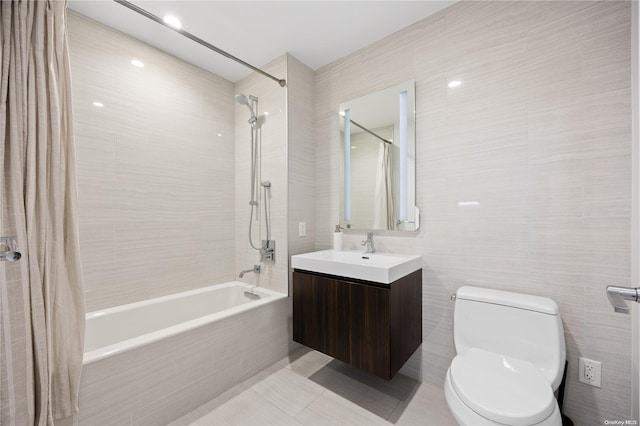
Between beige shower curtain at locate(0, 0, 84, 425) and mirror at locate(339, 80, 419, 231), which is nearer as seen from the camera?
beige shower curtain at locate(0, 0, 84, 425)

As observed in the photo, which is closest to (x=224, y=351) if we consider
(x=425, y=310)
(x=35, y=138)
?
(x=425, y=310)

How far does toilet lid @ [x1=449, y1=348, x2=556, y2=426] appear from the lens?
3.22ft

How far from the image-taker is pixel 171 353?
1.51 meters

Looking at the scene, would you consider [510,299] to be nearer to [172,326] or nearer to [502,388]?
[502,388]

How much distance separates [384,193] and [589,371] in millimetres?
1438

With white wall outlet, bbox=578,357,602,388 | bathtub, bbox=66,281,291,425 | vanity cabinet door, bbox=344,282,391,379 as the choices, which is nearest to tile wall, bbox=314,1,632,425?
white wall outlet, bbox=578,357,602,388

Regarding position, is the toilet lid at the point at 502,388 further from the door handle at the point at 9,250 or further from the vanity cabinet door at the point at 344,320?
the door handle at the point at 9,250

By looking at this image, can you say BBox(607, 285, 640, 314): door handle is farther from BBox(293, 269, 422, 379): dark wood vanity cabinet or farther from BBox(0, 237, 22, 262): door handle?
BBox(0, 237, 22, 262): door handle

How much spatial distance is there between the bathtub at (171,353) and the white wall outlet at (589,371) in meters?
1.79

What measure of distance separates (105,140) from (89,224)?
59cm

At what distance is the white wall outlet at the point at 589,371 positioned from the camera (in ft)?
4.32

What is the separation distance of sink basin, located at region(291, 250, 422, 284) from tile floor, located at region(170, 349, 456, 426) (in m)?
0.78

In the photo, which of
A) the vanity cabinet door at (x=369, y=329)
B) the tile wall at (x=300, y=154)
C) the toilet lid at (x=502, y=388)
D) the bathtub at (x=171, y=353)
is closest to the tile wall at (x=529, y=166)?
the toilet lid at (x=502, y=388)

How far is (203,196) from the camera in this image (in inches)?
97.3
